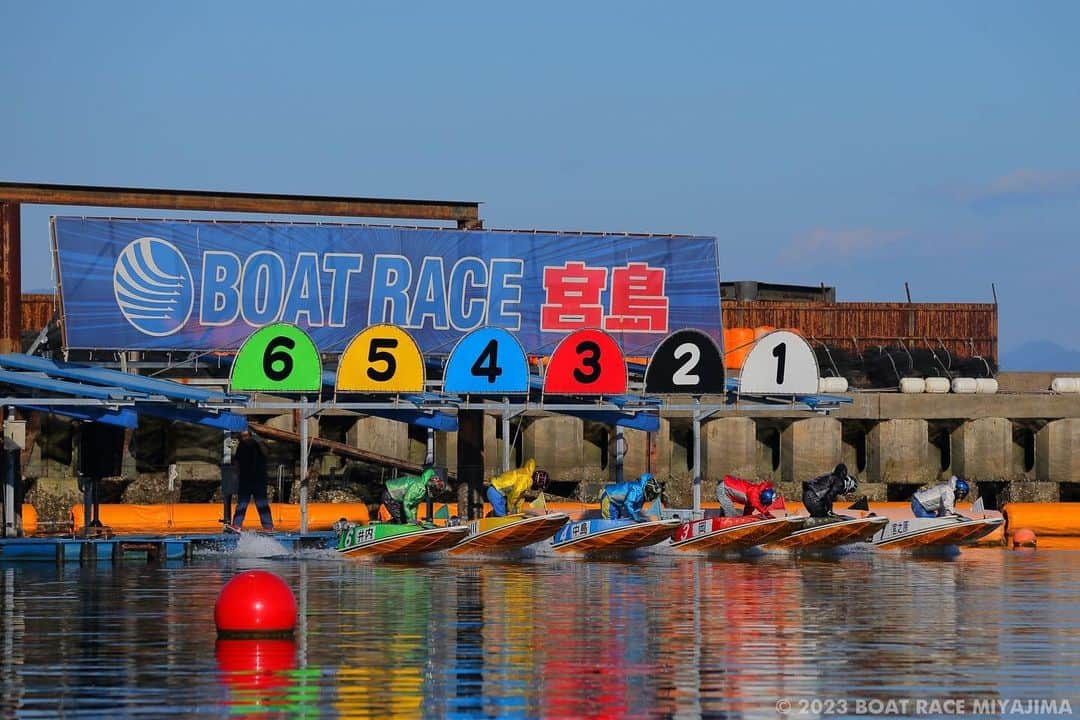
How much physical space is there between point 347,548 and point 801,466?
18.6 m

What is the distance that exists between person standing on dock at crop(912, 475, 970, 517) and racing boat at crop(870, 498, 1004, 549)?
358 mm

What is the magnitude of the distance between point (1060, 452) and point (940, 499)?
13.8 m

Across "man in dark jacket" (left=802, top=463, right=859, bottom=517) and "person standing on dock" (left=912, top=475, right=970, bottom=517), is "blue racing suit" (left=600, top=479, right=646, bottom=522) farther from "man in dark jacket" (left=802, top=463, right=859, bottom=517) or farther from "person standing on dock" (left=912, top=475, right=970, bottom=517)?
"person standing on dock" (left=912, top=475, right=970, bottom=517)

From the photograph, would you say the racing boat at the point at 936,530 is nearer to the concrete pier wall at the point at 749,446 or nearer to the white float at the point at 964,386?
the concrete pier wall at the point at 749,446

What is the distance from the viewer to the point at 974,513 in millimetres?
37906

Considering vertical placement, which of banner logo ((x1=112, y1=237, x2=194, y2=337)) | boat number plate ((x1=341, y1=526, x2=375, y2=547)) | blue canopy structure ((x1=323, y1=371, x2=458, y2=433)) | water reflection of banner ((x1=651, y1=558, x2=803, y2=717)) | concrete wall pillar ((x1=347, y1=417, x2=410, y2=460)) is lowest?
water reflection of banner ((x1=651, y1=558, x2=803, y2=717))

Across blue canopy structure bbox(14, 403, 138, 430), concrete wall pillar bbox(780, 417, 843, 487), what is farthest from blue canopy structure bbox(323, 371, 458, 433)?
concrete wall pillar bbox(780, 417, 843, 487)

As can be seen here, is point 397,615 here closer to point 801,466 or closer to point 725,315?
point 801,466

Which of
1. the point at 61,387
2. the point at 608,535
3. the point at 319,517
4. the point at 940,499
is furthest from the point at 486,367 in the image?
the point at 940,499

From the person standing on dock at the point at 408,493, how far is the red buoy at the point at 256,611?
15103mm

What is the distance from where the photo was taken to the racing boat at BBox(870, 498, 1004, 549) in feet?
124

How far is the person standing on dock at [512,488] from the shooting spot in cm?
3675

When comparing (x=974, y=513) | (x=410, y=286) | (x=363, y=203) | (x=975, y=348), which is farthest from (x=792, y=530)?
(x=975, y=348)

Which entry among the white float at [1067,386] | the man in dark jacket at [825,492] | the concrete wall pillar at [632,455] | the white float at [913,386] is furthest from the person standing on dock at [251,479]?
the white float at [1067,386]
